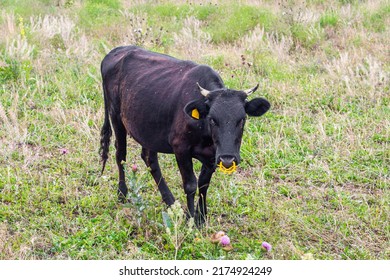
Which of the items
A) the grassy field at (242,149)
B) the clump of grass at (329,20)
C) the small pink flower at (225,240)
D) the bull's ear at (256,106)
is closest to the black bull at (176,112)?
the bull's ear at (256,106)

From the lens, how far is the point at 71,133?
759cm

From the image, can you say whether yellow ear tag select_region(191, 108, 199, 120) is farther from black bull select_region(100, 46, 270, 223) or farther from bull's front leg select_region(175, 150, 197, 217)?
bull's front leg select_region(175, 150, 197, 217)

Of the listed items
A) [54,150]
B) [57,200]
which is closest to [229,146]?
[57,200]

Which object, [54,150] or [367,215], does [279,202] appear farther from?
[54,150]

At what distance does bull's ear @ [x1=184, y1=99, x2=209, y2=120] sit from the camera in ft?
15.9

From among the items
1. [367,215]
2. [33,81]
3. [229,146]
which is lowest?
[33,81]

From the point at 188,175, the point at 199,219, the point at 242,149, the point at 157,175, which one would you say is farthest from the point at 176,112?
the point at 242,149

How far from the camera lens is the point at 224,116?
4746 mm

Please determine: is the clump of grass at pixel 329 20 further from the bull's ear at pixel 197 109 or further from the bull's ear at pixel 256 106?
the bull's ear at pixel 197 109

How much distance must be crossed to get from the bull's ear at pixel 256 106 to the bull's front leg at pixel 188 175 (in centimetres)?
71

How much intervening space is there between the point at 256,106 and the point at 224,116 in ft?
1.43

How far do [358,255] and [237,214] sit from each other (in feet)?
4.21

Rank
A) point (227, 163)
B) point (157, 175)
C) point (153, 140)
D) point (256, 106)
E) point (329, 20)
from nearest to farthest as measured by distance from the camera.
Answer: point (227, 163)
point (256, 106)
point (153, 140)
point (157, 175)
point (329, 20)

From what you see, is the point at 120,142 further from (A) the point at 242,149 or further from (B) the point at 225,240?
(B) the point at 225,240
